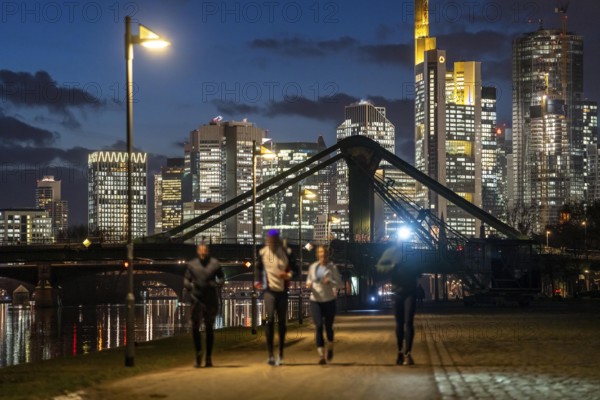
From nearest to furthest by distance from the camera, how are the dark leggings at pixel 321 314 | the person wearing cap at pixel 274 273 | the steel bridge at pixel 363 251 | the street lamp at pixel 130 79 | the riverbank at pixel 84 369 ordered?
the riverbank at pixel 84 369 → the person wearing cap at pixel 274 273 → the dark leggings at pixel 321 314 → the street lamp at pixel 130 79 → the steel bridge at pixel 363 251

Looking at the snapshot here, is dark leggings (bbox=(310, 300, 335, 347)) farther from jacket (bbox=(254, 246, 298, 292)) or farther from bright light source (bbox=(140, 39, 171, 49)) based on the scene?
bright light source (bbox=(140, 39, 171, 49))

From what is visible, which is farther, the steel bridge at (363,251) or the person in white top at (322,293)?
the steel bridge at (363,251)

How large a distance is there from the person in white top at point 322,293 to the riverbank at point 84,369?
2.47m

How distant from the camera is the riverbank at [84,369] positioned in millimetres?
16844

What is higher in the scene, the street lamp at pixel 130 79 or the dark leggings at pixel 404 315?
the street lamp at pixel 130 79

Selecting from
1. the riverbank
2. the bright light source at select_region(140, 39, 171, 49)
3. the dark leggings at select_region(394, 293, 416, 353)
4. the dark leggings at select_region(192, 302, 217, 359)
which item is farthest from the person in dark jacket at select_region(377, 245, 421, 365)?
the bright light source at select_region(140, 39, 171, 49)

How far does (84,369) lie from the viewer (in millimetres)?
20734

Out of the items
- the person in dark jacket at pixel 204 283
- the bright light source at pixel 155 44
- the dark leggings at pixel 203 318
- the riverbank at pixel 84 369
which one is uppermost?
the bright light source at pixel 155 44

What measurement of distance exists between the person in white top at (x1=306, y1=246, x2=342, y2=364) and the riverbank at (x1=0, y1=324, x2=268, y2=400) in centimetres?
247

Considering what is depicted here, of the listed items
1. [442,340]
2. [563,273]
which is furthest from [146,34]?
[563,273]

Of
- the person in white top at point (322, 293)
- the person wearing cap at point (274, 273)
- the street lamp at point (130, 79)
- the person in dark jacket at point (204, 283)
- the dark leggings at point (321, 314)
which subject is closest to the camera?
the person in dark jacket at point (204, 283)

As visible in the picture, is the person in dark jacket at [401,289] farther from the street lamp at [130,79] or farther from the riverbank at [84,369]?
the street lamp at [130,79]

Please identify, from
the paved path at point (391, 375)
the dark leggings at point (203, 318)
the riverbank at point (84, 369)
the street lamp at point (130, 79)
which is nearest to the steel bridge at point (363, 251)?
the riverbank at point (84, 369)

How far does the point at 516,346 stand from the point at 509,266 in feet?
239
